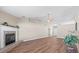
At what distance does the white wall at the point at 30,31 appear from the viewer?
1.89 metres

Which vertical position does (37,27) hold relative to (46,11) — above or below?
below

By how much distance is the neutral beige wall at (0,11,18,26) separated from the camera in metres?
1.84

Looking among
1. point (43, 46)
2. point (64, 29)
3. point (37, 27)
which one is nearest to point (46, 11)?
point (37, 27)

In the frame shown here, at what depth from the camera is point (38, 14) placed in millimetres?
1927

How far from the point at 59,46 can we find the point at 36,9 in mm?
678

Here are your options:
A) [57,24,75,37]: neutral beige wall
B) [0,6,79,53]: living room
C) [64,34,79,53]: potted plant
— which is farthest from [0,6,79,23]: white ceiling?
[64,34,79,53]: potted plant

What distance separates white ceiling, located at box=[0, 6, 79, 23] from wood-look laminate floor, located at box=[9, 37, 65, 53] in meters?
0.34

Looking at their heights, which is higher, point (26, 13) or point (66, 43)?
point (26, 13)

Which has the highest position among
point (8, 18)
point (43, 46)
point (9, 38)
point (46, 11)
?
point (46, 11)

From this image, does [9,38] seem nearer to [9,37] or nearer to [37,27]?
[9,37]

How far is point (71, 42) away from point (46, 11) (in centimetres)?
62

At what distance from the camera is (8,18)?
186 cm
